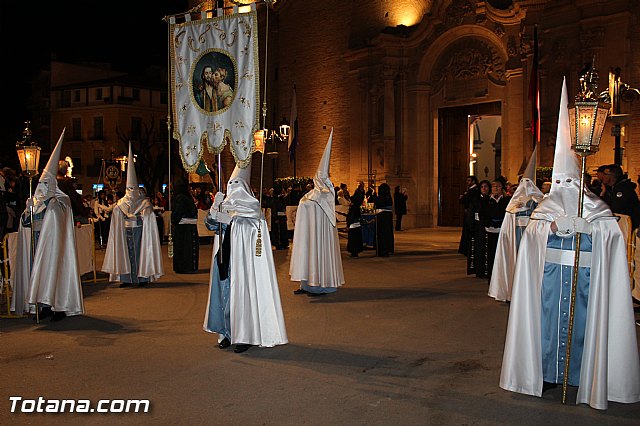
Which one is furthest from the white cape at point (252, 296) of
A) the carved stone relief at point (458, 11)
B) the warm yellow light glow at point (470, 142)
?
the warm yellow light glow at point (470, 142)

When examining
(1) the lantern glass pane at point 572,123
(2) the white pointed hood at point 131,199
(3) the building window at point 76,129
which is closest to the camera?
(1) the lantern glass pane at point 572,123

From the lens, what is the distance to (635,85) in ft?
62.5

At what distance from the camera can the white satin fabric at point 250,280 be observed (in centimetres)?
725

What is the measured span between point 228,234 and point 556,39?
1746 cm

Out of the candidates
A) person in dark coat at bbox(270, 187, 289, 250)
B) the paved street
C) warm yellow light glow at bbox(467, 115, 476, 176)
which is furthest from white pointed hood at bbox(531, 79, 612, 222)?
warm yellow light glow at bbox(467, 115, 476, 176)

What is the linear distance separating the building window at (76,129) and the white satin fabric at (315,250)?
5184 centimetres

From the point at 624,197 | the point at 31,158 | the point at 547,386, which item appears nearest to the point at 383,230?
the point at 624,197

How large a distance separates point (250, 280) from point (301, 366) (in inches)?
47.9

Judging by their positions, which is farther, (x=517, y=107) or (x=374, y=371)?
(x=517, y=107)

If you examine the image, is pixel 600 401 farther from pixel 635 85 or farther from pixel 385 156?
pixel 385 156

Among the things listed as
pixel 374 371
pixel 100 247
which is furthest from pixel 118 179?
pixel 374 371

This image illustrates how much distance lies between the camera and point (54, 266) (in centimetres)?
894

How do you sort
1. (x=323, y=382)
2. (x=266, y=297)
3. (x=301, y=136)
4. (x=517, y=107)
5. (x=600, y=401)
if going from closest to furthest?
1. (x=600, y=401)
2. (x=323, y=382)
3. (x=266, y=297)
4. (x=517, y=107)
5. (x=301, y=136)

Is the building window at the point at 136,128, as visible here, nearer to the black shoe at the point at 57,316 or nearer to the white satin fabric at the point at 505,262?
the black shoe at the point at 57,316
